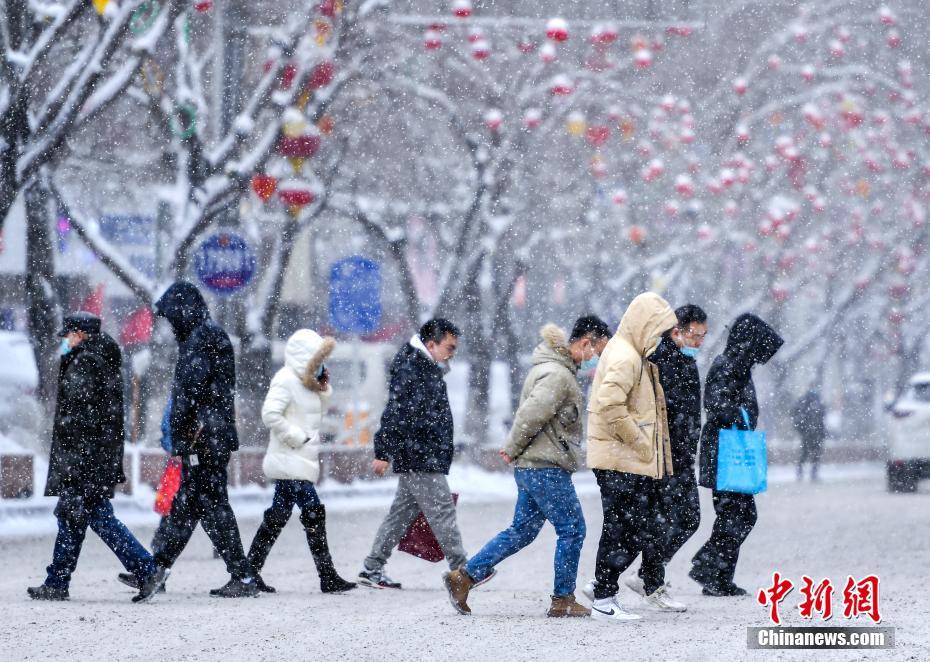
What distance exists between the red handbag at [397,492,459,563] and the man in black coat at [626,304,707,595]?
133cm

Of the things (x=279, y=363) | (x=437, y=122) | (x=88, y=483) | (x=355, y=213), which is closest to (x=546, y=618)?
(x=88, y=483)

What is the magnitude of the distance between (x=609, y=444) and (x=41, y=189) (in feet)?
44.0

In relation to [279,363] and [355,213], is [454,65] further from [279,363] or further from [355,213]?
[279,363]

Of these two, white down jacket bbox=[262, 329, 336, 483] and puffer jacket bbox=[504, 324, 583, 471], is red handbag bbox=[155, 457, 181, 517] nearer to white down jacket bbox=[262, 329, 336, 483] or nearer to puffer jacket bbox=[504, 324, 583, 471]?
white down jacket bbox=[262, 329, 336, 483]

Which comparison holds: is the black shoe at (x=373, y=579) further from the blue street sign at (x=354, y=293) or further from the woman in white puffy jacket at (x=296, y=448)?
the blue street sign at (x=354, y=293)

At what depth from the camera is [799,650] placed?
772cm

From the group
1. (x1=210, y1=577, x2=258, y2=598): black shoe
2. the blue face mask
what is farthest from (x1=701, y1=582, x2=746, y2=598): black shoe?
(x1=210, y1=577, x2=258, y2=598): black shoe

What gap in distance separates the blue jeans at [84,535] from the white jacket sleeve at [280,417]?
102cm

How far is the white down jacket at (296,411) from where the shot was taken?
10.4 m

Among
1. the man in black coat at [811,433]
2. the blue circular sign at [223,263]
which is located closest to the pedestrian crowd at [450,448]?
the blue circular sign at [223,263]

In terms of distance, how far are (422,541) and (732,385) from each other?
6.74 ft

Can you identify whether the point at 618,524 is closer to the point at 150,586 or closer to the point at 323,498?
the point at 150,586

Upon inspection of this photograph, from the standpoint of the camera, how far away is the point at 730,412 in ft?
33.3

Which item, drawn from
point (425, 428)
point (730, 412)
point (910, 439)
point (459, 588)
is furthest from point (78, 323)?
point (910, 439)
